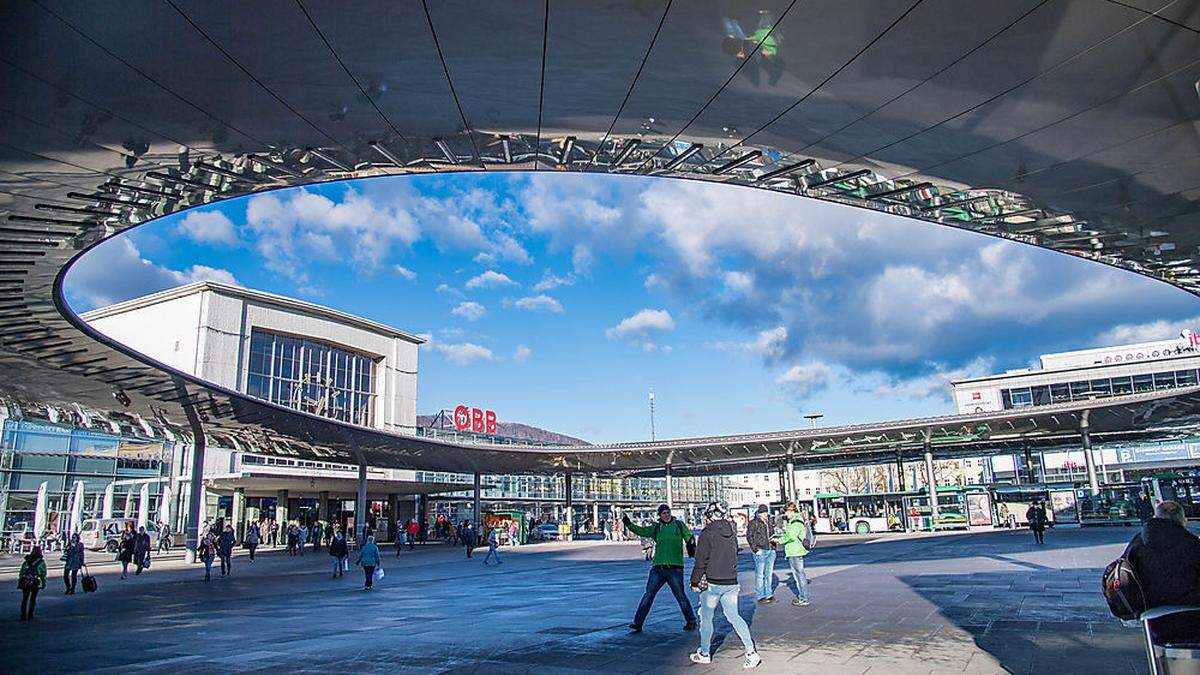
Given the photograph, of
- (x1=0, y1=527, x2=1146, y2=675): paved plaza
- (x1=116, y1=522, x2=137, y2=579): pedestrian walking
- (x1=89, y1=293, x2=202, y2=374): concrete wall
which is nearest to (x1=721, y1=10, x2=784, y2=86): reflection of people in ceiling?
(x1=0, y1=527, x2=1146, y2=675): paved plaza

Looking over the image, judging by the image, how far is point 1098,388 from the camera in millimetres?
76125

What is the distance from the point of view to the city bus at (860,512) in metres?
47.6

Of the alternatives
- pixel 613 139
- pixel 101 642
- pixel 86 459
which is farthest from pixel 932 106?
pixel 86 459

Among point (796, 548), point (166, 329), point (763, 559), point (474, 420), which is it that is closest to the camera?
point (796, 548)

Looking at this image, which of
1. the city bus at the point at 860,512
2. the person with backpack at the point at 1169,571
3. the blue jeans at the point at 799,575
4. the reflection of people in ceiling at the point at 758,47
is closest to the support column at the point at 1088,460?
the city bus at the point at 860,512

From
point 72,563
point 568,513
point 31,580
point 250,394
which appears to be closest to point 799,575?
point 31,580

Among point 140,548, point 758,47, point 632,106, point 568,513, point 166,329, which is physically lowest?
point 568,513

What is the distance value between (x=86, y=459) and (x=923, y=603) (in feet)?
190

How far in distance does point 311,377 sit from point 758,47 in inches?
2034

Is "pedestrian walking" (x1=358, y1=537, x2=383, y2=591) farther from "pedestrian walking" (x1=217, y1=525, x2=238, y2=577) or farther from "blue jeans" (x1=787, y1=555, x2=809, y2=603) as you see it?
"blue jeans" (x1=787, y1=555, x2=809, y2=603)

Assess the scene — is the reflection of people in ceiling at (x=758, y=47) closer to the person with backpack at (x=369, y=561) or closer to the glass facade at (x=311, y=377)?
the person with backpack at (x=369, y=561)

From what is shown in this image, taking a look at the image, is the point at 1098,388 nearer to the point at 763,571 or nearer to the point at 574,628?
the point at 763,571

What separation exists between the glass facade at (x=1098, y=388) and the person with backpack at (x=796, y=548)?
72409 millimetres

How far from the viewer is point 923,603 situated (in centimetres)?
1170
